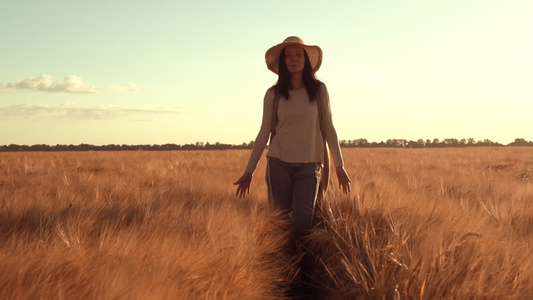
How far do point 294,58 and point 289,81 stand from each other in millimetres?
195

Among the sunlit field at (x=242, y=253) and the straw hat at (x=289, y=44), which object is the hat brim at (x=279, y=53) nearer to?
the straw hat at (x=289, y=44)

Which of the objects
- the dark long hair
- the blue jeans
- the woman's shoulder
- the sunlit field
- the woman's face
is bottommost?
the sunlit field

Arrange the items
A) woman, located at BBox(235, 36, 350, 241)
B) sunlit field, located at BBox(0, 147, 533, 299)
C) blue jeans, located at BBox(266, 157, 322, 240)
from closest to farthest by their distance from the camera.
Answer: sunlit field, located at BBox(0, 147, 533, 299) → blue jeans, located at BBox(266, 157, 322, 240) → woman, located at BBox(235, 36, 350, 241)

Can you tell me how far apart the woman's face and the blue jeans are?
74 cm

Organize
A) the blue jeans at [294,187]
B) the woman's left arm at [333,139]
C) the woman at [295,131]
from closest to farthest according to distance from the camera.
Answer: the blue jeans at [294,187] → the woman at [295,131] → the woman's left arm at [333,139]

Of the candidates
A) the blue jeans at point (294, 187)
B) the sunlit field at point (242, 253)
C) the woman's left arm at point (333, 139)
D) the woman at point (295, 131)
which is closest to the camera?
the sunlit field at point (242, 253)

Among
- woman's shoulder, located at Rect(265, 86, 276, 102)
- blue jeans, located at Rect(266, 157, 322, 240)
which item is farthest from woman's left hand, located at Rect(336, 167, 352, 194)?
woman's shoulder, located at Rect(265, 86, 276, 102)

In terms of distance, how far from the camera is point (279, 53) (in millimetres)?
4078

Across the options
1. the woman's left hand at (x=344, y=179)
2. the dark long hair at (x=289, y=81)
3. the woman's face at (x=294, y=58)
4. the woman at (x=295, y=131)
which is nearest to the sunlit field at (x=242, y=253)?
the woman's left hand at (x=344, y=179)

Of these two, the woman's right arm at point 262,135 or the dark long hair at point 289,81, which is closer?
the dark long hair at point 289,81

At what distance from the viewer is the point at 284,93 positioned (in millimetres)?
3910

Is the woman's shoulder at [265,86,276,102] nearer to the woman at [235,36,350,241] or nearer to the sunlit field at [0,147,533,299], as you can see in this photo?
the woman at [235,36,350,241]

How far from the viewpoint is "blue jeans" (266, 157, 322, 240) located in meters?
3.67

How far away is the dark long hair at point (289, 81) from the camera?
3.89m
